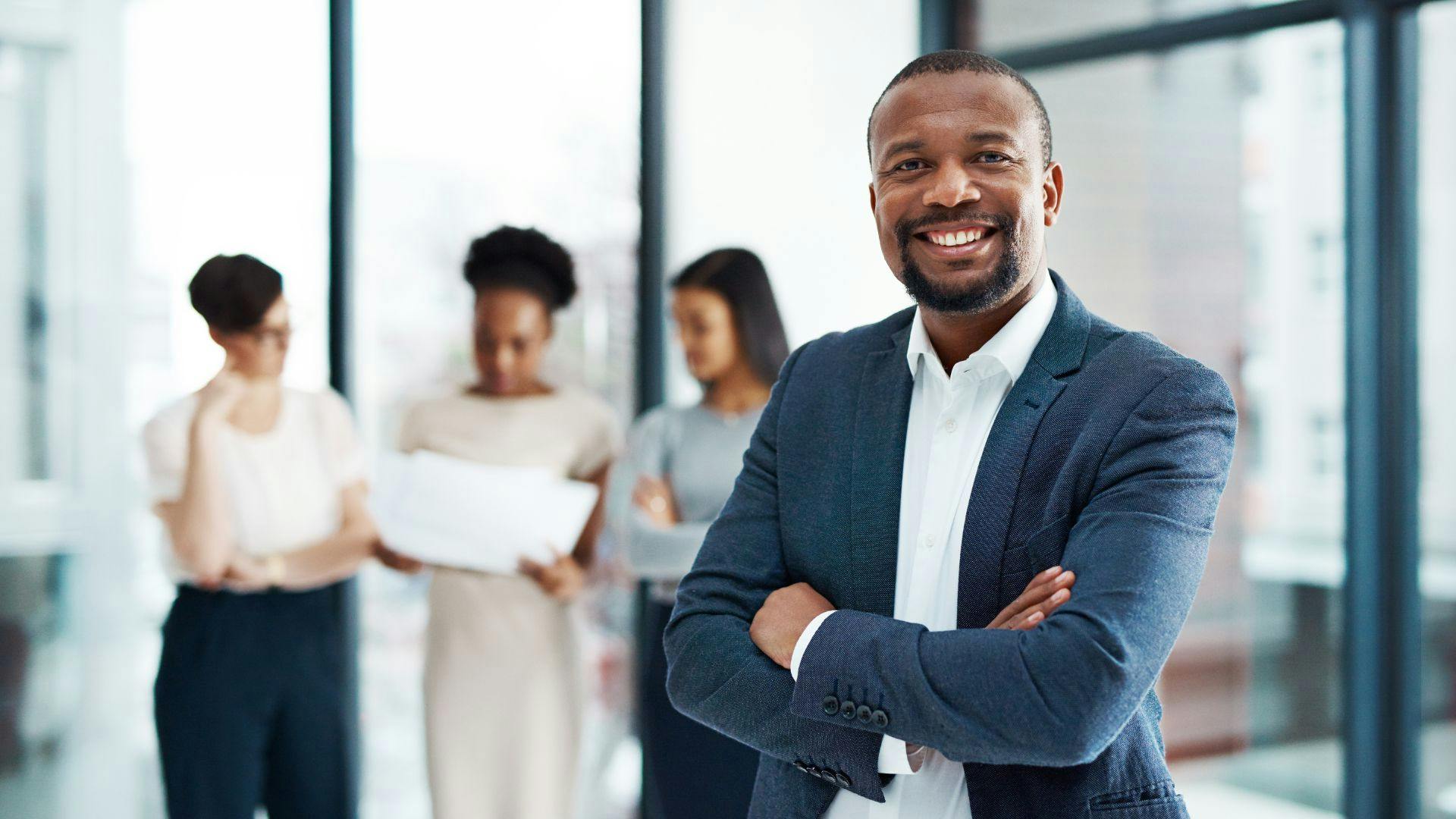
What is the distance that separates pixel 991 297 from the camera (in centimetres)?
143

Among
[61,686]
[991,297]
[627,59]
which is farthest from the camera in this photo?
[627,59]

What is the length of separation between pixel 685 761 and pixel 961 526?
158 cm

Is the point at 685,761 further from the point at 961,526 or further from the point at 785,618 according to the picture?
the point at 961,526

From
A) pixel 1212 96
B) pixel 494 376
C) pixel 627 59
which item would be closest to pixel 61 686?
pixel 494 376

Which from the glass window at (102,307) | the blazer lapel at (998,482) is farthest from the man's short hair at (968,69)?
the glass window at (102,307)

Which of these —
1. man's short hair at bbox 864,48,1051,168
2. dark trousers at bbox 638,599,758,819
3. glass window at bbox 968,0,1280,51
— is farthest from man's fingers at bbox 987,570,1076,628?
glass window at bbox 968,0,1280,51

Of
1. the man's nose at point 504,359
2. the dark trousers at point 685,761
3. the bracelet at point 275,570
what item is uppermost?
the man's nose at point 504,359

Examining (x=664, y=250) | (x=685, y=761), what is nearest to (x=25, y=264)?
(x=664, y=250)

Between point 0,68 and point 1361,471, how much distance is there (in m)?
3.68

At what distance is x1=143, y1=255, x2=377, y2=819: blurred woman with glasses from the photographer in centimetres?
263

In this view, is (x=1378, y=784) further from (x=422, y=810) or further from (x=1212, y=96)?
(x=422, y=810)

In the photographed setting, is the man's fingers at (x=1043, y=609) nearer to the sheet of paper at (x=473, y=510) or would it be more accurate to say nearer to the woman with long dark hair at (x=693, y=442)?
the woman with long dark hair at (x=693, y=442)

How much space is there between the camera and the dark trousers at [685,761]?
2.70 metres

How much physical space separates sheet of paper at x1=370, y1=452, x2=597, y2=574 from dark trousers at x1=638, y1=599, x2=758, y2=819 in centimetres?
33
